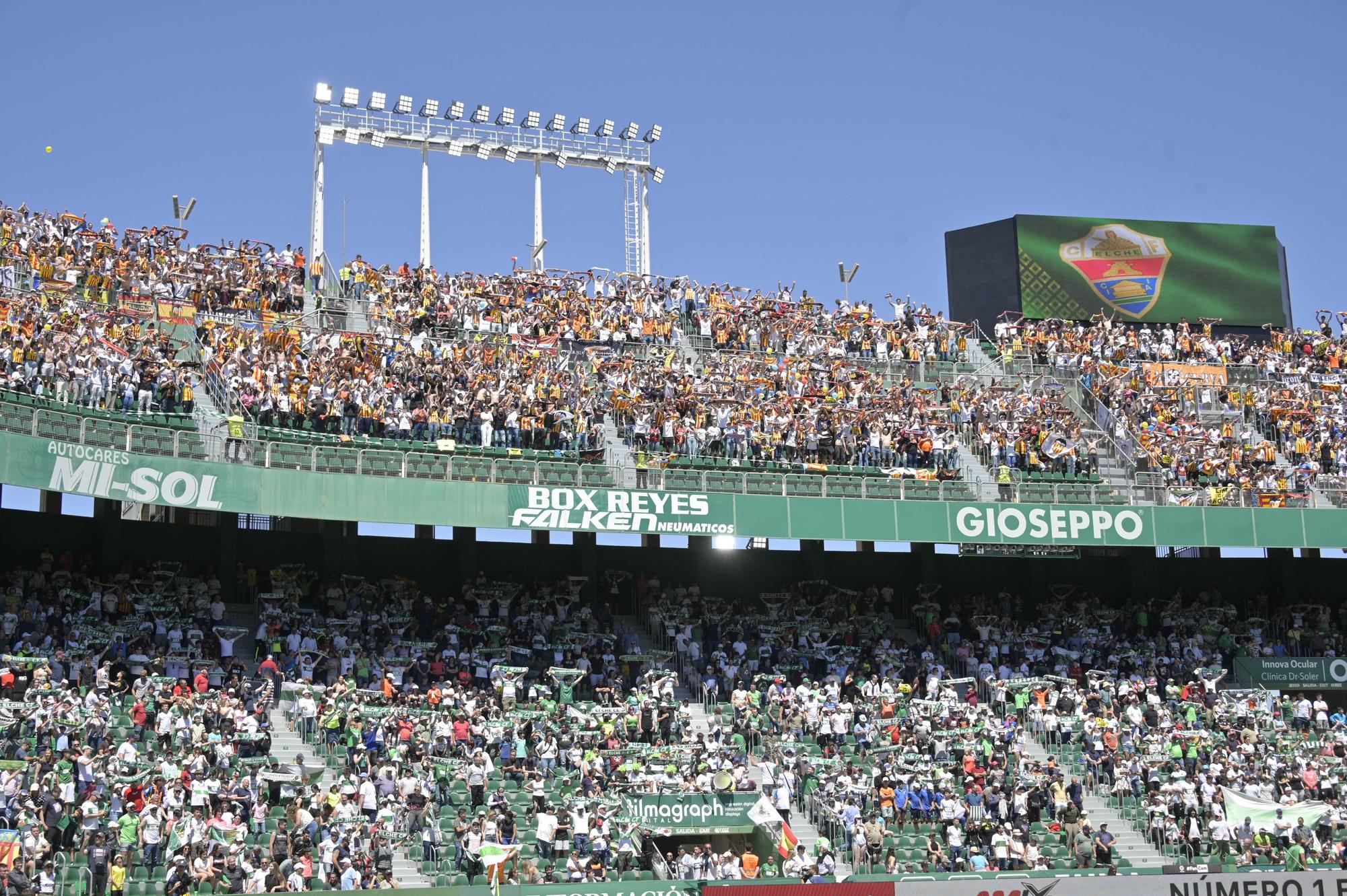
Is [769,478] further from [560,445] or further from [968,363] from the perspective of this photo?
[968,363]

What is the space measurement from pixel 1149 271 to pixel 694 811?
2779cm

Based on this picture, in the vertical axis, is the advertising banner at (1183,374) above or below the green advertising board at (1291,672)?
above

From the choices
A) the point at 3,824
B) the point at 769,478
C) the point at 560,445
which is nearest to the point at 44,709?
the point at 3,824

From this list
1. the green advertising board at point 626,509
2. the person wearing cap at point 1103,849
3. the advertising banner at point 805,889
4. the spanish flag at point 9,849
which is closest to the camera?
the spanish flag at point 9,849

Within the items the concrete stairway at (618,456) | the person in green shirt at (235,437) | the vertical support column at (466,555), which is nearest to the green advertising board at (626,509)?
the person in green shirt at (235,437)

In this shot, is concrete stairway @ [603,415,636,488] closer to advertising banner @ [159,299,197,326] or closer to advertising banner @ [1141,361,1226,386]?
advertising banner @ [159,299,197,326]

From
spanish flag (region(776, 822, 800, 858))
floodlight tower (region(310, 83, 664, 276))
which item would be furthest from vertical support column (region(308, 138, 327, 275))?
spanish flag (region(776, 822, 800, 858))

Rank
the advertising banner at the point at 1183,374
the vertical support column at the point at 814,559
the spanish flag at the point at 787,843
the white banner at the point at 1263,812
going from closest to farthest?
the spanish flag at the point at 787,843, the white banner at the point at 1263,812, the vertical support column at the point at 814,559, the advertising banner at the point at 1183,374

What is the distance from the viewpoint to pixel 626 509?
3209 centimetres

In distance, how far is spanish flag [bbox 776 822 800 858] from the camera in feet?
86.4

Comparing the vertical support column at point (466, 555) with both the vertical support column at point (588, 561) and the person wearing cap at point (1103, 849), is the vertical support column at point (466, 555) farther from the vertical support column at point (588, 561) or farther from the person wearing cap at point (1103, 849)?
the person wearing cap at point (1103, 849)

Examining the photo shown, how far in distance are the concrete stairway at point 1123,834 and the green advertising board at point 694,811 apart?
6179 mm

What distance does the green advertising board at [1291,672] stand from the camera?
3634cm

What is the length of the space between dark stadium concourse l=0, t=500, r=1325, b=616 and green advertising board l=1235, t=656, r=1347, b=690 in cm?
332
